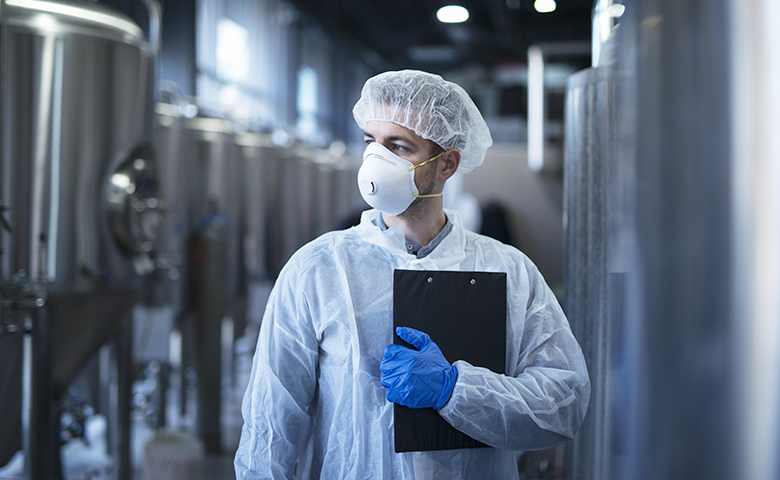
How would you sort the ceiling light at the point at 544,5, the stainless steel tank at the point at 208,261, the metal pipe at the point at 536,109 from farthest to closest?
the metal pipe at the point at 536,109 < the stainless steel tank at the point at 208,261 < the ceiling light at the point at 544,5

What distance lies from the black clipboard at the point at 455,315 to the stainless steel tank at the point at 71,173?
1338 mm

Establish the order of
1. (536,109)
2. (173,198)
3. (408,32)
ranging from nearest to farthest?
(173,198), (536,109), (408,32)

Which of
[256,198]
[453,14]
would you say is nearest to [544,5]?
[453,14]

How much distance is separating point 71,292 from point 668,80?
200 centimetres

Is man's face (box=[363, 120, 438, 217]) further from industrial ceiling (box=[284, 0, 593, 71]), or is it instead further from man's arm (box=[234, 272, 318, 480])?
industrial ceiling (box=[284, 0, 593, 71])

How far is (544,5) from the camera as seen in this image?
1.68m

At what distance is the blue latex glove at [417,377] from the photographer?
1.08 m

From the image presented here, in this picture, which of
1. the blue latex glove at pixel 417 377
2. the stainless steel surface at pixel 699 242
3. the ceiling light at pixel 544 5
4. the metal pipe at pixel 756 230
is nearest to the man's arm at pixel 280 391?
Answer: the blue latex glove at pixel 417 377

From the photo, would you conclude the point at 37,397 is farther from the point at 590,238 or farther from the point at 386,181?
the point at 590,238

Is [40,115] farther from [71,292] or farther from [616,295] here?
[616,295]

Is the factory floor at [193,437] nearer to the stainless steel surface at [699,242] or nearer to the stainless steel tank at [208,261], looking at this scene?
the stainless steel tank at [208,261]

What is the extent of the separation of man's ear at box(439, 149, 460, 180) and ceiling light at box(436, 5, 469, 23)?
0.78 meters

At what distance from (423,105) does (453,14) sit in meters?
0.87

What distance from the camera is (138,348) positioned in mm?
2766
